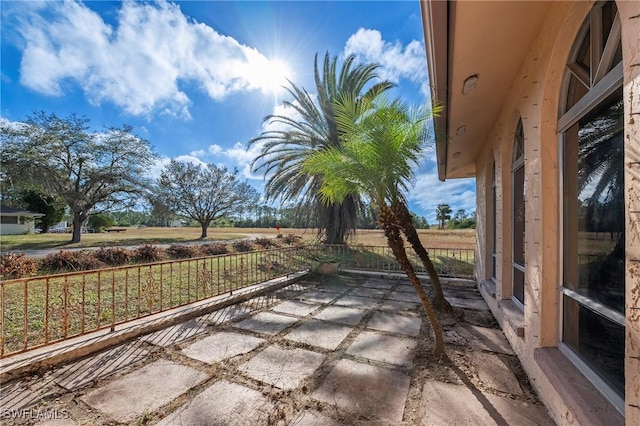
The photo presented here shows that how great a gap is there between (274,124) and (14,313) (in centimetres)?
887

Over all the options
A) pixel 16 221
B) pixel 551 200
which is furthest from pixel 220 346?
pixel 16 221

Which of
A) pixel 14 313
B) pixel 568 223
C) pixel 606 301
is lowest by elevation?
pixel 14 313

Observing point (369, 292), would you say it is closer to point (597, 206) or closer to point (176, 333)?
point (176, 333)

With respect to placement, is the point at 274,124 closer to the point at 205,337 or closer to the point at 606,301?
the point at 205,337

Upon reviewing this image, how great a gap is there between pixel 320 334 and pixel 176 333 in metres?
1.86

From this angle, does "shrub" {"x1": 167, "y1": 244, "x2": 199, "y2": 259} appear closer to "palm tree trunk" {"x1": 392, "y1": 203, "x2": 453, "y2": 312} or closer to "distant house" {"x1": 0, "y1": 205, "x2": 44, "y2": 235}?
"palm tree trunk" {"x1": 392, "y1": 203, "x2": 453, "y2": 312}

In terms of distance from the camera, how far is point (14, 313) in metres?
3.99

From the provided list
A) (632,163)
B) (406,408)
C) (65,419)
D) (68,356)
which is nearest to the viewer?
(632,163)

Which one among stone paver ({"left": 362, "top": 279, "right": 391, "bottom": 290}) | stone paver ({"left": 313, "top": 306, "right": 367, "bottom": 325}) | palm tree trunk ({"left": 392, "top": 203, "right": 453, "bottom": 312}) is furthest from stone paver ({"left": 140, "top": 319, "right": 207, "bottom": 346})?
stone paver ({"left": 362, "top": 279, "right": 391, "bottom": 290})

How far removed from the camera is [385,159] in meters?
2.97

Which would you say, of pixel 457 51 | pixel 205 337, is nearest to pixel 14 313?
pixel 205 337

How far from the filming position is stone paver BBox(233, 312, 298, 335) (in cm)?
351

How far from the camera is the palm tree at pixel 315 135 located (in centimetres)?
1020

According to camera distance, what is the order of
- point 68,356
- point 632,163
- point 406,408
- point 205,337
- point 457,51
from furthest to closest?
1. point 205,337
2. point 68,356
3. point 457,51
4. point 406,408
5. point 632,163
